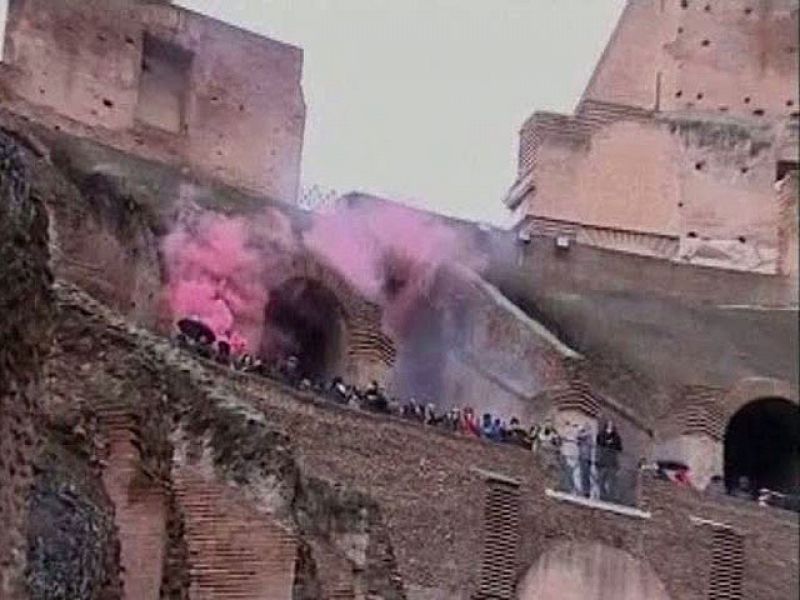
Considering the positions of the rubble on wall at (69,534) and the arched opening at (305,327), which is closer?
the rubble on wall at (69,534)

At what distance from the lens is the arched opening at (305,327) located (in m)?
25.5

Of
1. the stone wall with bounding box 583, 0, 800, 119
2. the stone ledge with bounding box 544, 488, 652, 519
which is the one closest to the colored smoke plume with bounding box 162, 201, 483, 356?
the stone ledge with bounding box 544, 488, 652, 519

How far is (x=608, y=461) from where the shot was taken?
2298 centimetres

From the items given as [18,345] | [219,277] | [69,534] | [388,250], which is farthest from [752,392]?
[18,345]

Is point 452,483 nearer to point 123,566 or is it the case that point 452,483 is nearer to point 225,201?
point 225,201

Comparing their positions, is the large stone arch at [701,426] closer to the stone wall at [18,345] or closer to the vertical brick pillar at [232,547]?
the vertical brick pillar at [232,547]

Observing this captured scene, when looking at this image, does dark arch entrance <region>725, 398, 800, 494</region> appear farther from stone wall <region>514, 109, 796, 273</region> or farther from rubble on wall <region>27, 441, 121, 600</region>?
rubble on wall <region>27, 441, 121, 600</region>

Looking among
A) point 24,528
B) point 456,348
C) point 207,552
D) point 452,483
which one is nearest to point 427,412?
point 452,483

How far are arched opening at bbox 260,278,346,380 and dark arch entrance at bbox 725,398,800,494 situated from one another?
4.61m

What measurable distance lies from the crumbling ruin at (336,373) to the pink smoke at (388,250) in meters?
0.05

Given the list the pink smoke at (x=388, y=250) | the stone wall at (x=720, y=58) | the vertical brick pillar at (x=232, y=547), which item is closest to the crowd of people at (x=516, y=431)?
the pink smoke at (x=388, y=250)

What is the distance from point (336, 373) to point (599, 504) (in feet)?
12.9

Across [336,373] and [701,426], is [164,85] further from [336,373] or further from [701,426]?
[701,426]

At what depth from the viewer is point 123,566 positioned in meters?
11.7
